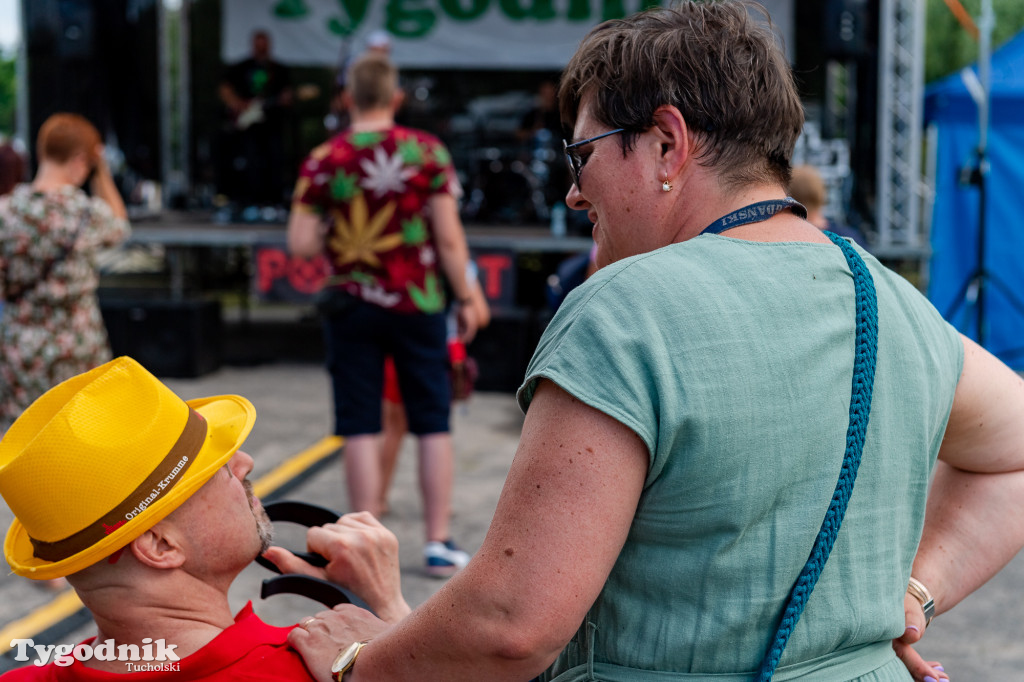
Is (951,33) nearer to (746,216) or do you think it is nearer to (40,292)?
(40,292)

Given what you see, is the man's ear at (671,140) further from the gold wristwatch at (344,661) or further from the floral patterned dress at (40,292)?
the floral patterned dress at (40,292)

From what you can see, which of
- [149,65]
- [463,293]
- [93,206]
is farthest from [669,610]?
[149,65]

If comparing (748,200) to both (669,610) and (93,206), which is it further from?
(93,206)

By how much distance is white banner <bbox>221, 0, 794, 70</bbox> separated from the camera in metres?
12.9

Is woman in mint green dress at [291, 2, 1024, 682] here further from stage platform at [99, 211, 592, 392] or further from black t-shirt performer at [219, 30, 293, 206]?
black t-shirt performer at [219, 30, 293, 206]

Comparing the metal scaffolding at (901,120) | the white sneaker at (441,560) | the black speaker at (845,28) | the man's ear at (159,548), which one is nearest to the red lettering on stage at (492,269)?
the metal scaffolding at (901,120)

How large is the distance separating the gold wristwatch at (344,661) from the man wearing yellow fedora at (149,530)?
140 millimetres

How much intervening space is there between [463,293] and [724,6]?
3.00 meters

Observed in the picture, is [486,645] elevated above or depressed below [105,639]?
above

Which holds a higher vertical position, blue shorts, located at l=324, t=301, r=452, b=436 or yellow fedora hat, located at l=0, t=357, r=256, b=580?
yellow fedora hat, located at l=0, t=357, r=256, b=580

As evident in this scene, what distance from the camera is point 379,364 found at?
161 inches

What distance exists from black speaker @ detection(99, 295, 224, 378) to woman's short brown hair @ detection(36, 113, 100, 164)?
13.2 feet

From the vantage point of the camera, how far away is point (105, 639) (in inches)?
59.6

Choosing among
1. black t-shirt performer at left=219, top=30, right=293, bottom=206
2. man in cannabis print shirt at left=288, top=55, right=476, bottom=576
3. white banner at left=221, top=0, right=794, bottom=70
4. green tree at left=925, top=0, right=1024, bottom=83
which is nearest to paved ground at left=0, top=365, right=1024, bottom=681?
man in cannabis print shirt at left=288, top=55, right=476, bottom=576
